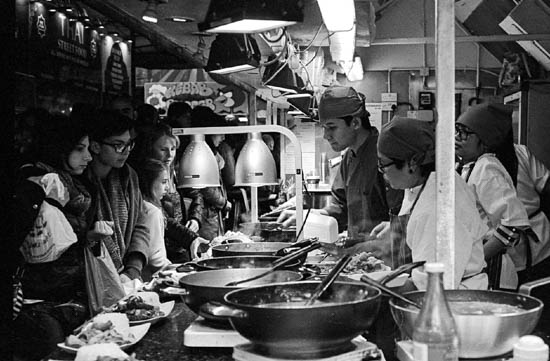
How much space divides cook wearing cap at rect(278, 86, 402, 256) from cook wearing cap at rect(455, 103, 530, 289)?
2.06 ft

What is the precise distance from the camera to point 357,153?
533 centimetres

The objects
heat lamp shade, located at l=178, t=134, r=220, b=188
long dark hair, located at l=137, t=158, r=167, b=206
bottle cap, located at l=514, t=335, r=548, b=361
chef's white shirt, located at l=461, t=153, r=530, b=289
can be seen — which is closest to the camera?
bottle cap, located at l=514, t=335, r=548, b=361

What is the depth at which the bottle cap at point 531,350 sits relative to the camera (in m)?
1.66

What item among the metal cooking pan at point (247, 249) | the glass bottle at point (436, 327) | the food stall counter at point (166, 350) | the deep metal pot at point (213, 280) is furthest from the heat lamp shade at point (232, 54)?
the glass bottle at point (436, 327)

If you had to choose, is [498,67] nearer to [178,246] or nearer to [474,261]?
[178,246]

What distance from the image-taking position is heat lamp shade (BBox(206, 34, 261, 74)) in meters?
5.14

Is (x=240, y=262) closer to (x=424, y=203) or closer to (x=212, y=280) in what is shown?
(x=212, y=280)

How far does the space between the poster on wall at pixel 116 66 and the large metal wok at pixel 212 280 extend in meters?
6.17

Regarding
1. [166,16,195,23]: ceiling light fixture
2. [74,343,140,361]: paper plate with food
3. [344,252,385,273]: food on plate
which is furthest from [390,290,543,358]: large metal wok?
[166,16,195,23]: ceiling light fixture

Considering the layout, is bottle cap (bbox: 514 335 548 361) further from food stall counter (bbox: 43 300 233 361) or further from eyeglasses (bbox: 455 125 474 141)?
eyeglasses (bbox: 455 125 474 141)

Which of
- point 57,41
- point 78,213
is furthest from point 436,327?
point 57,41

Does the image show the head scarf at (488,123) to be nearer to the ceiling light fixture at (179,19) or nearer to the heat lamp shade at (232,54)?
the heat lamp shade at (232,54)

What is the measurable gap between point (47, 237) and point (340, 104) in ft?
7.59

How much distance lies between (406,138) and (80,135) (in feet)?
6.90
